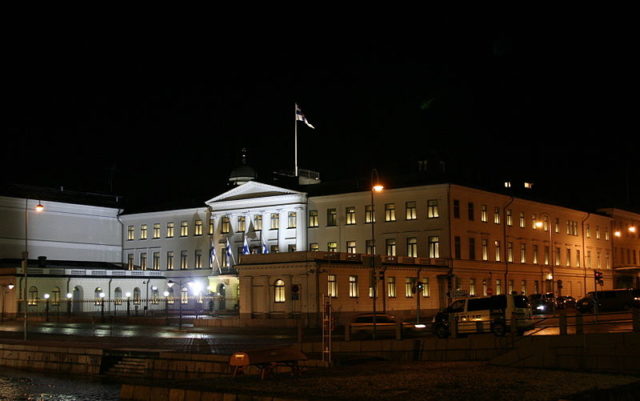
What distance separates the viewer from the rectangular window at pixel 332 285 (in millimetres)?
63906

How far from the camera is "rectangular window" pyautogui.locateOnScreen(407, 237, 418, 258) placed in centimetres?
7512

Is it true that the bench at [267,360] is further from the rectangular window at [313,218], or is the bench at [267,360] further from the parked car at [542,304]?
the rectangular window at [313,218]

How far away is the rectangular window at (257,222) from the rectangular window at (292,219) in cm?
358

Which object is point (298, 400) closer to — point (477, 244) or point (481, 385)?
point (481, 385)

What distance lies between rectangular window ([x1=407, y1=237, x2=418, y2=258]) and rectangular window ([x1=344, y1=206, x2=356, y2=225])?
6337 millimetres

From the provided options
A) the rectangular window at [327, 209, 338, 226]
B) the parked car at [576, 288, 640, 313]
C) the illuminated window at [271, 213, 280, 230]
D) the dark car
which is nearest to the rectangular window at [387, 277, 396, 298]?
the dark car

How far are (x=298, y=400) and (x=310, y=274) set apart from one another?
145ft

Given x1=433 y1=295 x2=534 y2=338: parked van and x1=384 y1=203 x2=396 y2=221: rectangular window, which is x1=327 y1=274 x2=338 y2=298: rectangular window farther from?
x1=433 y1=295 x2=534 y2=338: parked van

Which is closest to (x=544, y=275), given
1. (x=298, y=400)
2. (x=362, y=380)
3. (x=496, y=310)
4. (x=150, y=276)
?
(x=150, y=276)

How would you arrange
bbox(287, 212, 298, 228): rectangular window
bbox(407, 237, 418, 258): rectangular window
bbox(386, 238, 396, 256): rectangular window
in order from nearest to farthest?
bbox(407, 237, 418, 258): rectangular window → bbox(386, 238, 396, 256): rectangular window → bbox(287, 212, 298, 228): rectangular window

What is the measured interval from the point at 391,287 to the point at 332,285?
6.25m

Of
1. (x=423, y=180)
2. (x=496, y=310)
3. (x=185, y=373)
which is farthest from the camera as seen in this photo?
(x=423, y=180)

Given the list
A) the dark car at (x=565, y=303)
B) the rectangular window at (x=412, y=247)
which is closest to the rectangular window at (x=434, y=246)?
the rectangular window at (x=412, y=247)

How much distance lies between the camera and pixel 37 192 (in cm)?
9444
